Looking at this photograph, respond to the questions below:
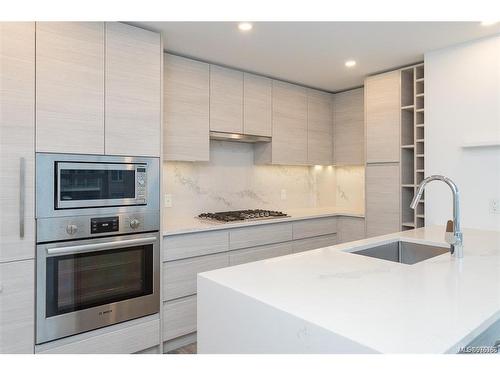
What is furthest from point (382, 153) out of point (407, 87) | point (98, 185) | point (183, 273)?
point (98, 185)

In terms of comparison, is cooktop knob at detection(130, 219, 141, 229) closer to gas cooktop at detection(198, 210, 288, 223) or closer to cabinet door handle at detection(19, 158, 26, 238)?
cabinet door handle at detection(19, 158, 26, 238)

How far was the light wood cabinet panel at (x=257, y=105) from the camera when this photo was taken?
3.31 metres

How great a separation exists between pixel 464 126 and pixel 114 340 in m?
3.05

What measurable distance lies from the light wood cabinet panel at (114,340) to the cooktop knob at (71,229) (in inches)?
24.7

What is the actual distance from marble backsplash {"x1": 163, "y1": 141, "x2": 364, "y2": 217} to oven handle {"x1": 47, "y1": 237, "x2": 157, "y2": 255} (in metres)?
0.87

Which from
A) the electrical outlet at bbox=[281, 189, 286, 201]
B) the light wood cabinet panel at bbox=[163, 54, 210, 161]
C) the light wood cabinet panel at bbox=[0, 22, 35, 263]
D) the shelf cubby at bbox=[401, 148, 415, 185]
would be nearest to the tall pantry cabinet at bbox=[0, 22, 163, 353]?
the light wood cabinet panel at bbox=[0, 22, 35, 263]

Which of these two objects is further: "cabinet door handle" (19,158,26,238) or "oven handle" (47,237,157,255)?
"oven handle" (47,237,157,255)

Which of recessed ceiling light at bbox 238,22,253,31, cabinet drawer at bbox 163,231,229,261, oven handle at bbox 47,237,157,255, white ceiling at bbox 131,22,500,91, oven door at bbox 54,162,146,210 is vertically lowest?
cabinet drawer at bbox 163,231,229,261

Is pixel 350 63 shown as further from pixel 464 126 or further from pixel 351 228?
pixel 351 228

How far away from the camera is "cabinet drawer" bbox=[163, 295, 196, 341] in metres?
2.47

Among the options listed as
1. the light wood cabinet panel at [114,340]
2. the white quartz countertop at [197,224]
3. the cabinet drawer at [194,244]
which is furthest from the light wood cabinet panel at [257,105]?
the light wood cabinet panel at [114,340]

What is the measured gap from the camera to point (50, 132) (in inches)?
76.2

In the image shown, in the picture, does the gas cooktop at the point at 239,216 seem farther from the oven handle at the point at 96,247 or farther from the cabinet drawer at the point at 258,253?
the oven handle at the point at 96,247

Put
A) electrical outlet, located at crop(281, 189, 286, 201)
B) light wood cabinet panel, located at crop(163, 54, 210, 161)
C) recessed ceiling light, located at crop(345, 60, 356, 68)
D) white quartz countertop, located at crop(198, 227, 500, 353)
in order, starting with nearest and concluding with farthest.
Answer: white quartz countertop, located at crop(198, 227, 500, 353), light wood cabinet panel, located at crop(163, 54, 210, 161), recessed ceiling light, located at crop(345, 60, 356, 68), electrical outlet, located at crop(281, 189, 286, 201)
